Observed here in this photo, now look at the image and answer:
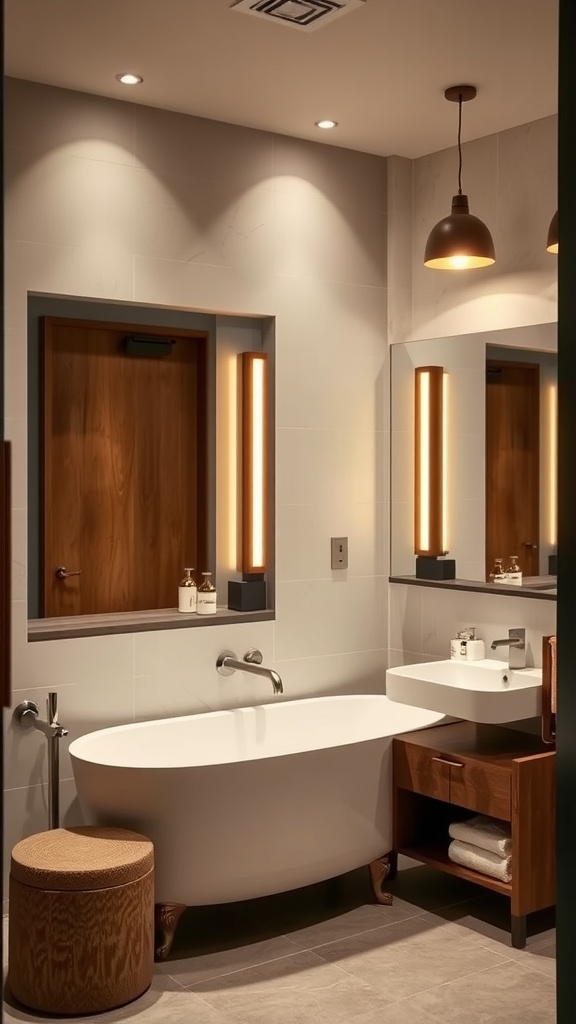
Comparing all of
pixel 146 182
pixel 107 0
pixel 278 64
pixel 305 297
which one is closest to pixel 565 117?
pixel 107 0

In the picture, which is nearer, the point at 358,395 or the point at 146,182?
the point at 146,182

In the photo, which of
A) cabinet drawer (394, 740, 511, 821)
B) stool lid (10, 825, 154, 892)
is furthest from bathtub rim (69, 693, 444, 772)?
stool lid (10, 825, 154, 892)

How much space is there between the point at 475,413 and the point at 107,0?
216 cm

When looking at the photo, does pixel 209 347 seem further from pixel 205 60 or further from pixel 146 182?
pixel 205 60

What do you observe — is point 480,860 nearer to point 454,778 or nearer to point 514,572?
point 454,778

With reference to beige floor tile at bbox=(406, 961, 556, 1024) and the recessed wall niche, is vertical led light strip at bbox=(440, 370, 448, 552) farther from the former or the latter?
beige floor tile at bbox=(406, 961, 556, 1024)

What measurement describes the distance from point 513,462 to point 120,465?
1.63 meters

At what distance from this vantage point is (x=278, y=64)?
3654 millimetres

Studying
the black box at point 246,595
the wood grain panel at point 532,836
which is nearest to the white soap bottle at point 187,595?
the black box at point 246,595

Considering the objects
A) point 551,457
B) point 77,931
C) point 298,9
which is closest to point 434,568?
point 551,457

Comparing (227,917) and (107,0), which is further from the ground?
(107,0)

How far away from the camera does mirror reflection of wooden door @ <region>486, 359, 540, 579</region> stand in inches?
166

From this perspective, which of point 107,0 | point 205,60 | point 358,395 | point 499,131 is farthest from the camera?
point 358,395

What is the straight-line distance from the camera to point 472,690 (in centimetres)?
376
